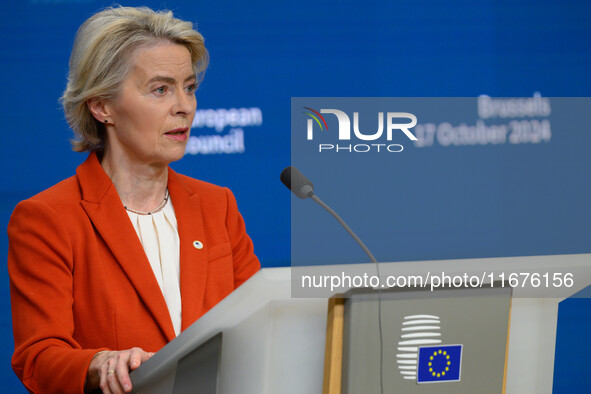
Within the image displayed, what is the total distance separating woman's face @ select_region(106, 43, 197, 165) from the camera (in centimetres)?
171

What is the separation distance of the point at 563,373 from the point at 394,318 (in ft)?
8.68

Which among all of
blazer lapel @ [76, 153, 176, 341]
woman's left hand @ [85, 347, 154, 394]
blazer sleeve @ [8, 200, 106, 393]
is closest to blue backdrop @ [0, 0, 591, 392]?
blazer lapel @ [76, 153, 176, 341]

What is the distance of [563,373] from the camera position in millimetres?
3418

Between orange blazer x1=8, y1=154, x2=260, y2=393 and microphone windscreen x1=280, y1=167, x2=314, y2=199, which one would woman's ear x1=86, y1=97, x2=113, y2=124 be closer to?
orange blazer x1=8, y1=154, x2=260, y2=393

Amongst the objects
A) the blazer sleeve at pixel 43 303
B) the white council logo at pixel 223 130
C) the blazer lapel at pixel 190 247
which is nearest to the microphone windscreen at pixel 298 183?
the blazer lapel at pixel 190 247

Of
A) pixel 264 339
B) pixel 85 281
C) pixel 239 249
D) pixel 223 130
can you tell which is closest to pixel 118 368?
pixel 264 339

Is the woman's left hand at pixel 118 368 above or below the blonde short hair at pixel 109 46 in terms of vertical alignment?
below

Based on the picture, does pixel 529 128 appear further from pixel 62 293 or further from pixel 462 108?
pixel 62 293

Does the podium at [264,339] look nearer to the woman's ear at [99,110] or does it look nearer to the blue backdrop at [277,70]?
the woman's ear at [99,110]

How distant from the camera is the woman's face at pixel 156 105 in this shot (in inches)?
67.4

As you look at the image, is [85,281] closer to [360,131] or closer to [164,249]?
[164,249]

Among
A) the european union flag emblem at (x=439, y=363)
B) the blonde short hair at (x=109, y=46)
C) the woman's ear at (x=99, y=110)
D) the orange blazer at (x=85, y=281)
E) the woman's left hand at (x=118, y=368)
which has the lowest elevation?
the woman's left hand at (x=118, y=368)

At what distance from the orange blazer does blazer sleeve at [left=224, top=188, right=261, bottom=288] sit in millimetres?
64

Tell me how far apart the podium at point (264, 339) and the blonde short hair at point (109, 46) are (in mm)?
798
